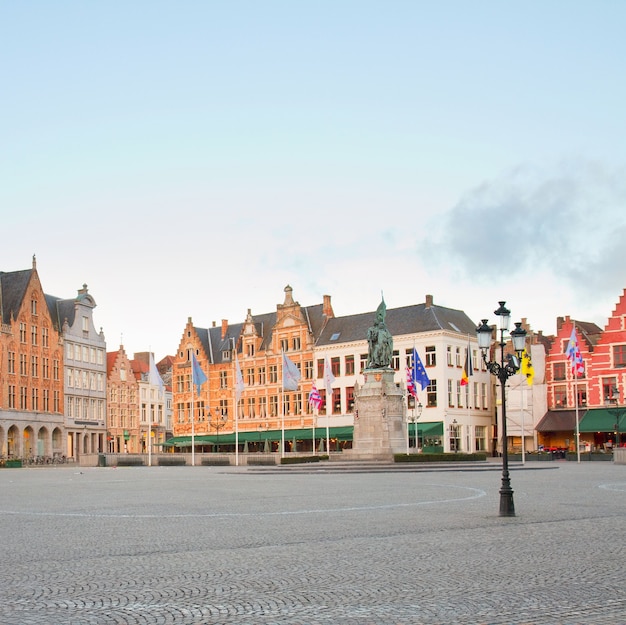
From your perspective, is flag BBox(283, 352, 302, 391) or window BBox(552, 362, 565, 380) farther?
window BBox(552, 362, 565, 380)

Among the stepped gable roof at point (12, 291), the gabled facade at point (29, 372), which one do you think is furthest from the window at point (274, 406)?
the stepped gable roof at point (12, 291)

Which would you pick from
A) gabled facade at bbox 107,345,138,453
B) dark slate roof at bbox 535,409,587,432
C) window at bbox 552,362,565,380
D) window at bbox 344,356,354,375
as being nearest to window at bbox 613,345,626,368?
dark slate roof at bbox 535,409,587,432

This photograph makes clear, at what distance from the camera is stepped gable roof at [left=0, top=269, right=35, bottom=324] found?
84250 millimetres

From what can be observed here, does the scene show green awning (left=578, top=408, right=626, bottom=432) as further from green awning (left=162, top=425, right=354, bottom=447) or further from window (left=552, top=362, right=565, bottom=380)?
green awning (left=162, top=425, right=354, bottom=447)

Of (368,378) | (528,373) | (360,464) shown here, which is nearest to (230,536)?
(360,464)

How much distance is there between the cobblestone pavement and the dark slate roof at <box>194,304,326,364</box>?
67.6 metres

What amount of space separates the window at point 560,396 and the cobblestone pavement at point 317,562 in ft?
178

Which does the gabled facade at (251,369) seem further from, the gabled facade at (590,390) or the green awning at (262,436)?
the gabled facade at (590,390)

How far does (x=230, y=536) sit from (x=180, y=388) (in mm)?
85985

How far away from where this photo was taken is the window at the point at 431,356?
80500mm

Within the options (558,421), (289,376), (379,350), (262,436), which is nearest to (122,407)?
(262,436)

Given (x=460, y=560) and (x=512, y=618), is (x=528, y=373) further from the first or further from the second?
(x=512, y=618)

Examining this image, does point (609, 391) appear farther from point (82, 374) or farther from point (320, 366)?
point (82, 374)

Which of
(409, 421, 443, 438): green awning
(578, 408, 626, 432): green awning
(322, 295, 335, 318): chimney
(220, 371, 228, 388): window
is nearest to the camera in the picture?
(578, 408, 626, 432): green awning
